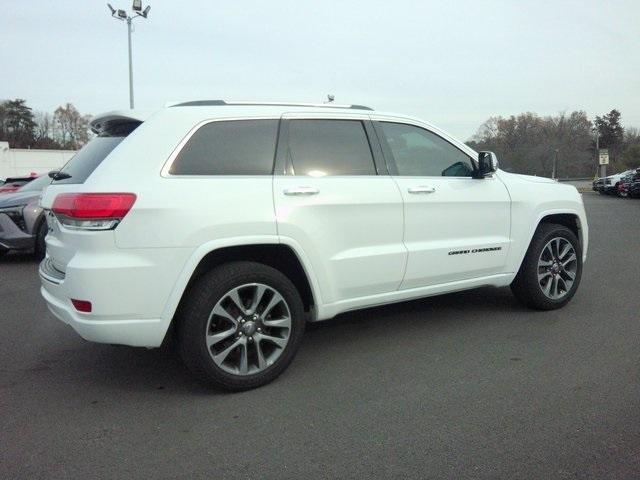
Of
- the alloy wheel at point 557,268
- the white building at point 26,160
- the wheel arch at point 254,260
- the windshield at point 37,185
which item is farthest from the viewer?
the white building at point 26,160

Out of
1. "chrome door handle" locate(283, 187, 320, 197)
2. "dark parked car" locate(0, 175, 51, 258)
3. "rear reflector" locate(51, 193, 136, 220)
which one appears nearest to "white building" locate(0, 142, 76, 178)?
"dark parked car" locate(0, 175, 51, 258)

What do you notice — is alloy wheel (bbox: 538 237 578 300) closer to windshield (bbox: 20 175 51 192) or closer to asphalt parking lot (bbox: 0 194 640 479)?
asphalt parking lot (bbox: 0 194 640 479)

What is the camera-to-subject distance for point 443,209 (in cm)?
438

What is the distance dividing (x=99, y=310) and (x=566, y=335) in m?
3.63

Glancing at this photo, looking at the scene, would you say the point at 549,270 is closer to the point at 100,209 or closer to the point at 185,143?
the point at 185,143

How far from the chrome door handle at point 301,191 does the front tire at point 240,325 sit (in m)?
0.52

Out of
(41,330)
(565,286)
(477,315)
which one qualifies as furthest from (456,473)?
(41,330)

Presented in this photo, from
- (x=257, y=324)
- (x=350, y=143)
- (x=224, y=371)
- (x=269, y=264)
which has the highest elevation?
(x=350, y=143)

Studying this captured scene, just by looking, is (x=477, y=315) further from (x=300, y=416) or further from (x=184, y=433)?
(x=184, y=433)

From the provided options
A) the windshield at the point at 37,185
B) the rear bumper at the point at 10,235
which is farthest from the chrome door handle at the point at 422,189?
the windshield at the point at 37,185

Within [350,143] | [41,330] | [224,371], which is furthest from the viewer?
[41,330]

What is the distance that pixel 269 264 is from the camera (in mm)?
3771

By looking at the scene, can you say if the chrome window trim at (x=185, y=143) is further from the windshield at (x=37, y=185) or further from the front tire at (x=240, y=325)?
the windshield at (x=37, y=185)

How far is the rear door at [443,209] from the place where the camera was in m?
4.22
